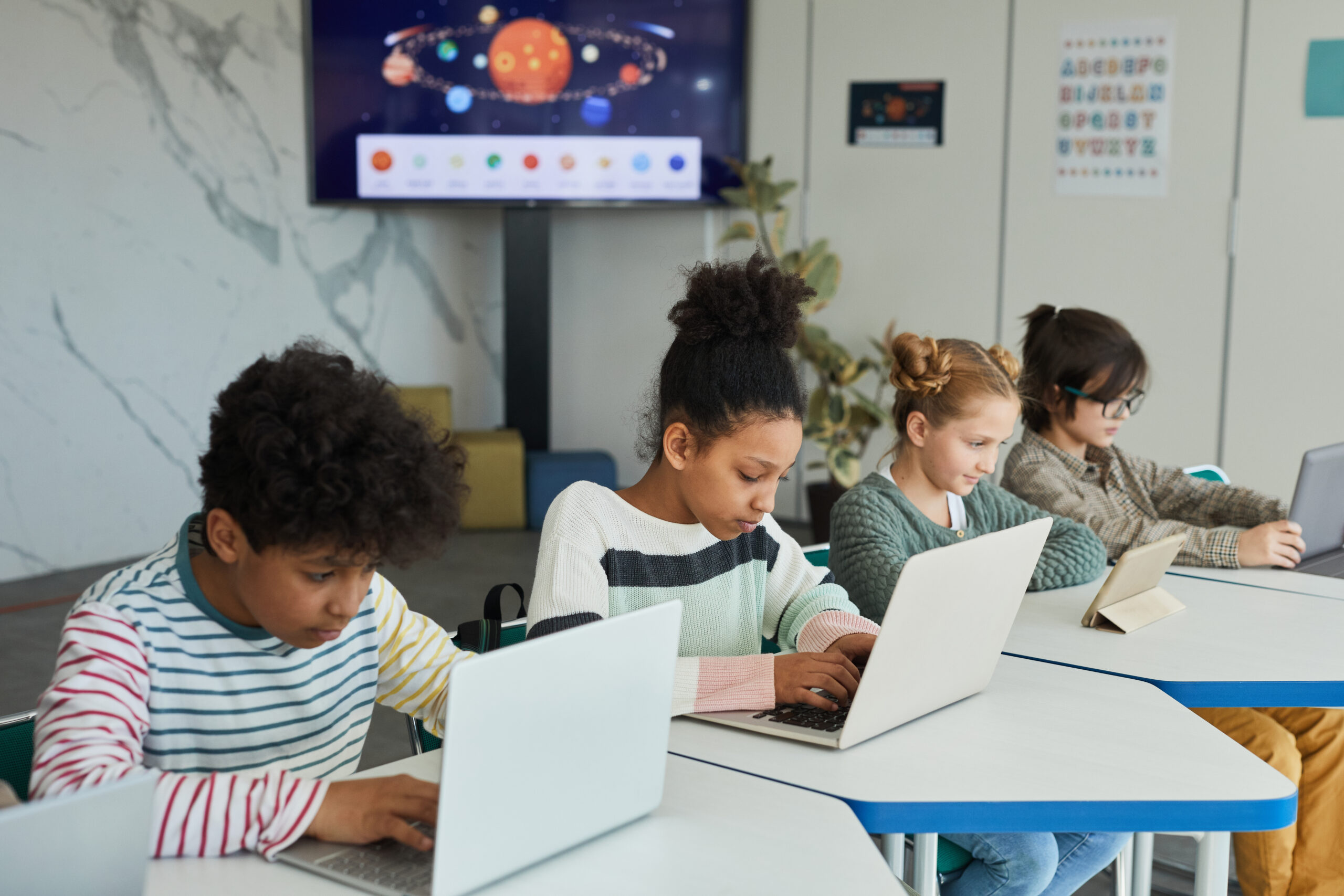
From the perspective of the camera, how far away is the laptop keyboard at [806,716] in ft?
4.07

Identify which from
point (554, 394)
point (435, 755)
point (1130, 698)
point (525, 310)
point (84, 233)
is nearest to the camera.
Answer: point (435, 755)

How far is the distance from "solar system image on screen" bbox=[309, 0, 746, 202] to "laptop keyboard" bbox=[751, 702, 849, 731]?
3713 mm

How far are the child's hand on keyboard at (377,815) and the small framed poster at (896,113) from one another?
4041 mm

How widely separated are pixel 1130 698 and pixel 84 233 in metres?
3.81

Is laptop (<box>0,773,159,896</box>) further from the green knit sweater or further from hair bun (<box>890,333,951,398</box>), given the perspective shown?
hair bun (<box>890,333,951,398</box>)

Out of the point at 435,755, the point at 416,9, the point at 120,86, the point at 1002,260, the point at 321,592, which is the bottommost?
the point at 435,755

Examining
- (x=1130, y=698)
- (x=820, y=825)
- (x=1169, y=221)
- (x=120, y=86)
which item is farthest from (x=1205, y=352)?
(x=120, y=86)

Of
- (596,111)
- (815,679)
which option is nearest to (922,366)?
(815,679)

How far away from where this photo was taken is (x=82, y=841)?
709 millimetres

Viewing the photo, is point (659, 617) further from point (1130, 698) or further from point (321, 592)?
point (1130, 698)

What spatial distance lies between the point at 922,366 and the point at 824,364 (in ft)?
8.98

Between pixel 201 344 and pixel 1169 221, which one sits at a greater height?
pixel 1169 221

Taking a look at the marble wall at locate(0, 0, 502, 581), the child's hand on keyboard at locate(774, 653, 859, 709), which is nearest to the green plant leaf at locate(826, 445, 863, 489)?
the marble wall at locate(0, 0, 502, 581)

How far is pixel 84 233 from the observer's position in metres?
4.04
